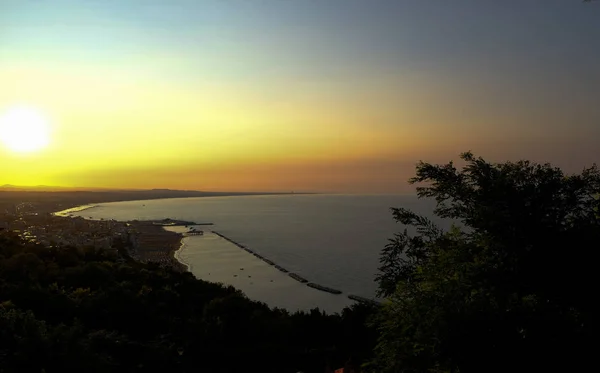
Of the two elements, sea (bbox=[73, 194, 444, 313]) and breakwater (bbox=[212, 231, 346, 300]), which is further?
breakwater (bbox=[212, 231, 346, 300])

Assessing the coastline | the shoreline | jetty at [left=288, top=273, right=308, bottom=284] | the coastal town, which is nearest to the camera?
the shoreline

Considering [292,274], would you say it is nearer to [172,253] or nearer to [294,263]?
[294,263]

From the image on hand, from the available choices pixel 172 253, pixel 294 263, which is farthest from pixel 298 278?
pixel 172 253

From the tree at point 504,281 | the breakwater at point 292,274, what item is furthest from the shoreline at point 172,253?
the tree at point 504,281

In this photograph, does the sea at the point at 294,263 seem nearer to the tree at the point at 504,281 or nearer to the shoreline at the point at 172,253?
the shoreline at the point at 172,253

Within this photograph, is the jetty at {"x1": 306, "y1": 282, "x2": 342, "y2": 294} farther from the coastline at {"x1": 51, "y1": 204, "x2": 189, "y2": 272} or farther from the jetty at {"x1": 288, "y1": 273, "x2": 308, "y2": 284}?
the coastline at {"x1": 51, "y1": 204, "x2": 189, "y2": 272}

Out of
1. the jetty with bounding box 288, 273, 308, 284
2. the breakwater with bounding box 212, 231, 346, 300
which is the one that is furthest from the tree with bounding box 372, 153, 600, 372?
the jetty with bounding box 288, 273, 308, 284

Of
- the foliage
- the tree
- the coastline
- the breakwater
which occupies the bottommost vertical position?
the breakwater
